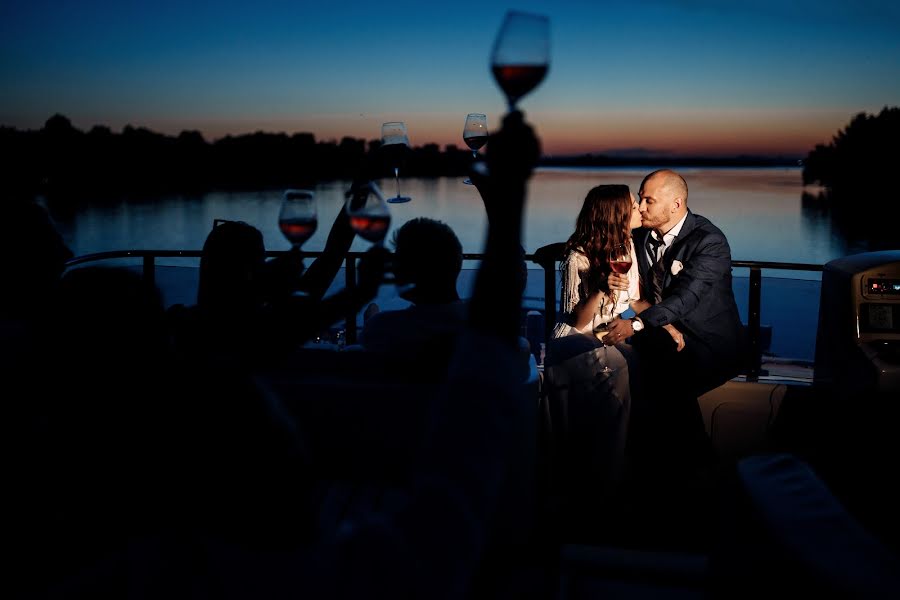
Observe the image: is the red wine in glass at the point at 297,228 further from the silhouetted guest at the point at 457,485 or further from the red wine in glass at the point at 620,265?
the red wine in glass at the point at 620,265

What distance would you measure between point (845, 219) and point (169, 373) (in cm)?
6310

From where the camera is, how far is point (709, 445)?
3.61 metres

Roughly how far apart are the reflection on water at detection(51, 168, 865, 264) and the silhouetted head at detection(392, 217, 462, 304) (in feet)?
109

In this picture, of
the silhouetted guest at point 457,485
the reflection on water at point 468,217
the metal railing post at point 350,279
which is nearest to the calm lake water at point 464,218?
the reflection on water at point 468,217

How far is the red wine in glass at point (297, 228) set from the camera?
2004 millimetres

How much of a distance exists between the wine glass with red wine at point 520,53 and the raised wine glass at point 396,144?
152cm

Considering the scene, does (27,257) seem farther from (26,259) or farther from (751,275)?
(751,275)

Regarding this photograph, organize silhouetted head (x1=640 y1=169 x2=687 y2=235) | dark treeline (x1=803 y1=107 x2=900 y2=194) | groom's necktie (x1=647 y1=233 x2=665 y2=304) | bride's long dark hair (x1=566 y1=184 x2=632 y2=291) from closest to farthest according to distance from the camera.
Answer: bride's long dark hair (x1=566 y1=184 x2=632 y2=291)
silhouetted head (x1=640 y1=169 x2=687 y2=235)
groom's necktie (x1=647 y1=233 x2=665 y2=304)
dark treeline (x1=803 y1=107 x2=900 y2=194)

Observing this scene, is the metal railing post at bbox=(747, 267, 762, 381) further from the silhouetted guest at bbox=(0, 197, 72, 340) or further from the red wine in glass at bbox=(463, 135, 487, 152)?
the silhouetted guest at bbox=(0, 197, 72, 340)

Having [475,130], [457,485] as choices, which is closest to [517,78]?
[457,485]

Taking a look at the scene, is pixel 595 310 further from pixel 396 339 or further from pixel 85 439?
pixel 85 439

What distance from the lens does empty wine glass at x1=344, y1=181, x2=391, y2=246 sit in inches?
63.0

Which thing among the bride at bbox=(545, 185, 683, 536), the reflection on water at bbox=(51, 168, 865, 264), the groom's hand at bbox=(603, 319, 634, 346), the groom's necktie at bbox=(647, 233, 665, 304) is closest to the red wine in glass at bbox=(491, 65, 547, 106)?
the bride at bbox=(545, 185, 683, 536)

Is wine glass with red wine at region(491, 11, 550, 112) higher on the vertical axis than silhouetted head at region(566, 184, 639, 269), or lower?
higher
